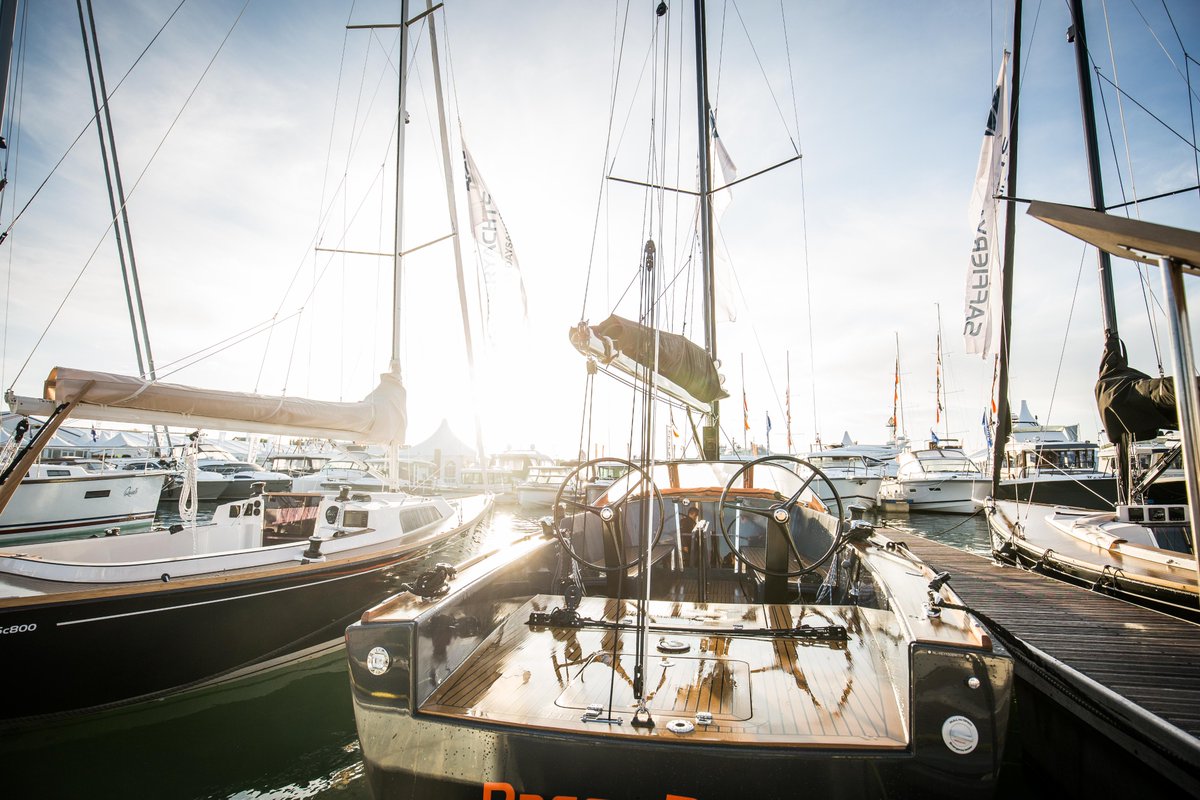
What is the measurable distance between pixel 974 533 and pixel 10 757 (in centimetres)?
2222

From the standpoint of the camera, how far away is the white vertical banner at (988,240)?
392 inches

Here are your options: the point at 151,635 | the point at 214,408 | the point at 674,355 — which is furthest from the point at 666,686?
the point at 214,408

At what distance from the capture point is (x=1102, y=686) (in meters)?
3.26

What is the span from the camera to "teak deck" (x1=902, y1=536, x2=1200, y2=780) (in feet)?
9.41

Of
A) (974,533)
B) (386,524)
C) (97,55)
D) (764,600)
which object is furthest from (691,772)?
(974,533)

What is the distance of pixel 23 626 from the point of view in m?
4.34

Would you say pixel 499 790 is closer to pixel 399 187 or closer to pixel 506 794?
pixel 506 794

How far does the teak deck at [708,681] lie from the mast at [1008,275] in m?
8.48

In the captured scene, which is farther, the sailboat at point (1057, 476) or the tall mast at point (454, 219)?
the sailboat at point (1057, 476)

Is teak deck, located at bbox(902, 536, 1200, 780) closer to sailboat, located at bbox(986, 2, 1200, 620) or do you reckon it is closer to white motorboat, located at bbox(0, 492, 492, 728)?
sailboat, located at bbox(986, 2, 1200, 620)

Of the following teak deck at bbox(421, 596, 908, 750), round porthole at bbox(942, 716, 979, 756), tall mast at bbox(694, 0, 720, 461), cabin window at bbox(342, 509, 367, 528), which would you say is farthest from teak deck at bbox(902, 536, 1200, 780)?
cabin window at bbox(342, 509, 367, 528)

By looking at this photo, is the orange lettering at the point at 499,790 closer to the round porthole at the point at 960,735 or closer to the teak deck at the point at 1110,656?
the round porthole at the point at 960,735

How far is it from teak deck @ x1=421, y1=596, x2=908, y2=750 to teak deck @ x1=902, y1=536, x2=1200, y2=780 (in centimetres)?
134

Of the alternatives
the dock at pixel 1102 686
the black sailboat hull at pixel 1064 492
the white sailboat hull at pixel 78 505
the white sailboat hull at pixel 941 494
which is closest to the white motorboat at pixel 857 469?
the white sailboat hull at pixel 941 494
